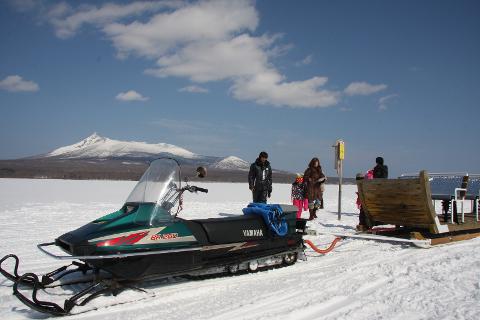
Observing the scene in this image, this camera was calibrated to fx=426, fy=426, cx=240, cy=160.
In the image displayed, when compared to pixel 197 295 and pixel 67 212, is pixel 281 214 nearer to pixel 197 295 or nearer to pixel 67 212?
pixel 197 295

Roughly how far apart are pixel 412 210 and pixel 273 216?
2.93 meters

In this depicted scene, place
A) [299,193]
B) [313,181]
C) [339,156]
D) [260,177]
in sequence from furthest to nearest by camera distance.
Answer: [339,156] → [299,193] → [313,181] → [260,177]

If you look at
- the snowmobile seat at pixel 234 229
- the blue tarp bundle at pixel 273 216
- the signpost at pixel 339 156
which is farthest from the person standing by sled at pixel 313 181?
the snowmobile seat at pixel 234 229

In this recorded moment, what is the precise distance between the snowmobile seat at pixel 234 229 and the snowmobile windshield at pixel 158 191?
0.46m

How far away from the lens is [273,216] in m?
5.88

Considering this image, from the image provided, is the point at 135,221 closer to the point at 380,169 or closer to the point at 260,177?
the point at 260,177

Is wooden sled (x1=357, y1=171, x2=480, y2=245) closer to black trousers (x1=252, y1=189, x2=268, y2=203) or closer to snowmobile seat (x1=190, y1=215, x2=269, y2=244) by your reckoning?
black trousers (x1=252, y1=189, x2=268, y2=203)

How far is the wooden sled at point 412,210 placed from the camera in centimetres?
714

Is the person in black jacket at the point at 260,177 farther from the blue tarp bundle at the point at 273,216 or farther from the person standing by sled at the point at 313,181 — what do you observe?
the blue tarp bundle at the point at 273,216

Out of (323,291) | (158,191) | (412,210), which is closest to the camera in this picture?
(323,291)

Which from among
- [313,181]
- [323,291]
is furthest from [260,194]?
[323,291]

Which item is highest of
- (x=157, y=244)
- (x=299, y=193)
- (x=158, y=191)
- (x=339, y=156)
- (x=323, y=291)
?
(x=339, y=156)

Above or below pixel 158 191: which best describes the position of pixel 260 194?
below

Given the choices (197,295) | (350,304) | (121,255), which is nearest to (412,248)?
(350,304)
